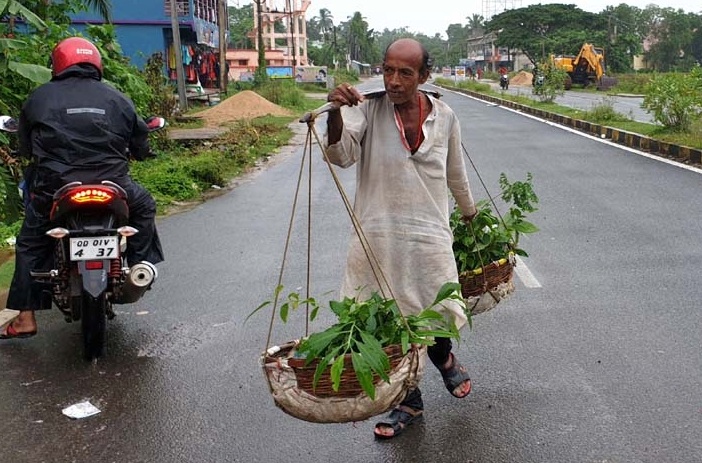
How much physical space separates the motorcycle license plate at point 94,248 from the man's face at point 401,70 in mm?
1814

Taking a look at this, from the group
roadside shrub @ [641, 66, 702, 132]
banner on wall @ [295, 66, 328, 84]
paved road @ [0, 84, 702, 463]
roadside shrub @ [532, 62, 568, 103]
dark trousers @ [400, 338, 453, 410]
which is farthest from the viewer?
banner on wall @ [295, 66, 328, 84]

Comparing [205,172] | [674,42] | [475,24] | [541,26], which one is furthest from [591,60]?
[475,24]

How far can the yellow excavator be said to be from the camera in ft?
148

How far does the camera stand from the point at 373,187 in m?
3.15

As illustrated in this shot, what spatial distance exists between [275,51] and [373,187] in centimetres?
7621

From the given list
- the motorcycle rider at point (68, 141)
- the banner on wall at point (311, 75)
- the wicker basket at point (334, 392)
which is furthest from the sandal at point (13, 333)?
the banner on wall at point (311, 75)

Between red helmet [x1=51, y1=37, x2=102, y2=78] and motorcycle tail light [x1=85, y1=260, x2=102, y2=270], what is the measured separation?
106cm

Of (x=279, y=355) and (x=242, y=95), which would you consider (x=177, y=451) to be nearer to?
(x=279, y=355)

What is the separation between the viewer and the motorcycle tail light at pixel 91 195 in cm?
394

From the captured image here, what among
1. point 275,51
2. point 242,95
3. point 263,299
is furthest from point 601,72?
point 263,299

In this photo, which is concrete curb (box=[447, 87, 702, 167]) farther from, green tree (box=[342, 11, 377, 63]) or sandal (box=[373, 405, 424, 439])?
green tree (box=[342, 11, 377, 63])

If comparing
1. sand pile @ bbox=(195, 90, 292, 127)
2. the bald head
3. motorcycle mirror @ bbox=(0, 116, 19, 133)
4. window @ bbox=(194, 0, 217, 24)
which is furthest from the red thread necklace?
window @ bbox=(194, 0, 217, 24)

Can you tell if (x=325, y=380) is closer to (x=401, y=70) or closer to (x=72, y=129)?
(x=401, y=70)

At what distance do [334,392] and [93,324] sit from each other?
6.54ft
